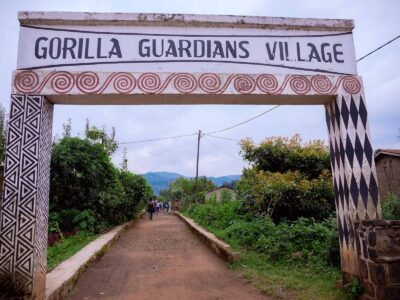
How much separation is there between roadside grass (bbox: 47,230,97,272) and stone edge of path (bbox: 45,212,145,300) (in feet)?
0.44

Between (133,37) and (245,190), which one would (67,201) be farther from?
(133,37)

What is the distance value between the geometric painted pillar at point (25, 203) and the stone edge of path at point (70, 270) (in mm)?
396

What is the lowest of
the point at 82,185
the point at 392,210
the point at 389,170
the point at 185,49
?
the point at 392,210

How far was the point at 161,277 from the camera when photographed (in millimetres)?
5656

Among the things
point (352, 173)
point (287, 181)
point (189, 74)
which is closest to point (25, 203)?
point (189, 74)

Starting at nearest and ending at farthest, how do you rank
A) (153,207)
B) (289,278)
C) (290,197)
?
(289,278) → (290,197) → (153,207)

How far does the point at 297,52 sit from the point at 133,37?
7.29 ft

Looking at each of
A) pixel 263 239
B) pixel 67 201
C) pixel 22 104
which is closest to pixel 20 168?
pixel 22 104

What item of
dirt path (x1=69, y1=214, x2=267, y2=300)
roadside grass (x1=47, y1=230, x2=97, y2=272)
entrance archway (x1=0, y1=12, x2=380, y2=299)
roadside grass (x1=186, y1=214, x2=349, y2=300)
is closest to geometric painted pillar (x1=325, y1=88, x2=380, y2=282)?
entrance archway (x1=0, y1=12, x2=380, y2=299)

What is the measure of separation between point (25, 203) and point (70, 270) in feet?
6.35

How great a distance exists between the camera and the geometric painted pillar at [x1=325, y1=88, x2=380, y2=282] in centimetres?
430

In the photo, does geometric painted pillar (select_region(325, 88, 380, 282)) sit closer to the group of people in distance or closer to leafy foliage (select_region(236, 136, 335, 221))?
leafy foliage (select_region(236, 136, 335, 221))

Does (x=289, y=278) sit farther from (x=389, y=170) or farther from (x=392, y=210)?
(x=389, y=170)

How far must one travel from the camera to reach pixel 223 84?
4.39m
